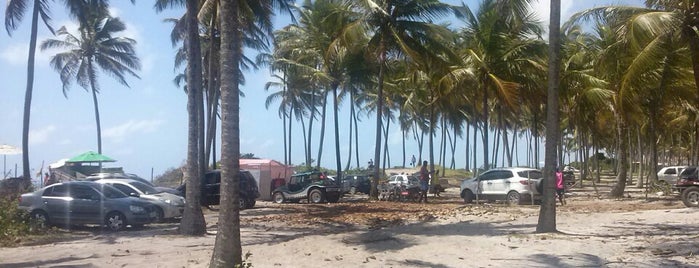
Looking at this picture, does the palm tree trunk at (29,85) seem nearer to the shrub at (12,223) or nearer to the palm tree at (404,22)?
the shrub at (12,223)

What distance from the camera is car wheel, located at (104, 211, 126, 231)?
A: 18.4 meters

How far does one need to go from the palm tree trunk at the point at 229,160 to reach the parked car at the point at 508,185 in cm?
1592

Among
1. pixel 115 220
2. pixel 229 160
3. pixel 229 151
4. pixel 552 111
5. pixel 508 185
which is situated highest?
pixel 552 111

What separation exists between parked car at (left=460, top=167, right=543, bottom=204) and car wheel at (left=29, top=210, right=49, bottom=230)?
14586 mm

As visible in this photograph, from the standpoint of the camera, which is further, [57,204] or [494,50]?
[494,50]

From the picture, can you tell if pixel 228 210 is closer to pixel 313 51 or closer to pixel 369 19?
pixel 369 19

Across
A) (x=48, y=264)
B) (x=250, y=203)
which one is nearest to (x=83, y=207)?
(x=48, y=264)

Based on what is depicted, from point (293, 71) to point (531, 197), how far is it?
20.4 metres

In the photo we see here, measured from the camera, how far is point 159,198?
2084cm

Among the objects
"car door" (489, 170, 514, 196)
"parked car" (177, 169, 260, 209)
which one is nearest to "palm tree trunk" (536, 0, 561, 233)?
"car door" (489, 170, 514, 196)

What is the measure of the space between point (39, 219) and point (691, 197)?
19.0 meters

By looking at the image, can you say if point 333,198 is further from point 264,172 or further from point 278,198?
point 264,172

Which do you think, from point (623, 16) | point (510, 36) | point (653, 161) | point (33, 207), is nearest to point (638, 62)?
point (623, 16)

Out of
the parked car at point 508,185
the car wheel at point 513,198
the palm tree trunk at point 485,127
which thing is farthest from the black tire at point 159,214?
the palm tree trunk at point 485,127
